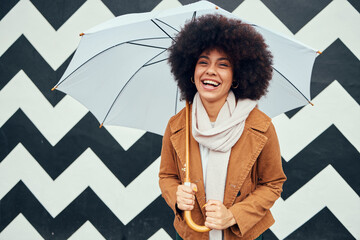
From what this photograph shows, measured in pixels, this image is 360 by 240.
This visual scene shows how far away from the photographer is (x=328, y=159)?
2049 mm

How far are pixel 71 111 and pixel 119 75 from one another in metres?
1.02

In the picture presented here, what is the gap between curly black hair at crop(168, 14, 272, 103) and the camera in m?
1.05

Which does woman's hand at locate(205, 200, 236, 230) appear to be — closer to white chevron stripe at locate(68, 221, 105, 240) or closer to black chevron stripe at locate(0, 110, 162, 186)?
black chevron stripe at locate(0, 110, 162, 186)

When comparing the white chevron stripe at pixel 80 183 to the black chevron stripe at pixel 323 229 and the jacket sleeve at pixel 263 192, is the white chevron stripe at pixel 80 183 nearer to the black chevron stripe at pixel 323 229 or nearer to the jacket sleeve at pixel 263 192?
the black chevron stripe at pixel 323 229

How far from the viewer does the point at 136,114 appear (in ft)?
4.70

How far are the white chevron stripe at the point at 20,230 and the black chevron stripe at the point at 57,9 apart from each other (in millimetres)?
1462

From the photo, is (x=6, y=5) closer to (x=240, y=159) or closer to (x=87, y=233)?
(x=87, y=233)

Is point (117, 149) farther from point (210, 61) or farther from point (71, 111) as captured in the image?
point (210, 61)

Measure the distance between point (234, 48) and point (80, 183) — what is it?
5.47 ft

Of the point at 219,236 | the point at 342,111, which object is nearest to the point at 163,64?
the point at 219,236

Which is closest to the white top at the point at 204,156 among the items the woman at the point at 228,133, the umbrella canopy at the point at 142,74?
the woman at the point at 228,133

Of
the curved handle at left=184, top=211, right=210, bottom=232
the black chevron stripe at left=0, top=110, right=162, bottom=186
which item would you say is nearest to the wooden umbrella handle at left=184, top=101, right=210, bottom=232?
the curved handle at left=184, top=211, right=210, bottom=232

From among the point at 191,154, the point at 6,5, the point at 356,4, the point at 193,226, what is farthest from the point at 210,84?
the point at 6,5

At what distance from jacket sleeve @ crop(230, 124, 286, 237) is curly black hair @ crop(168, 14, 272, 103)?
0.17 meters
